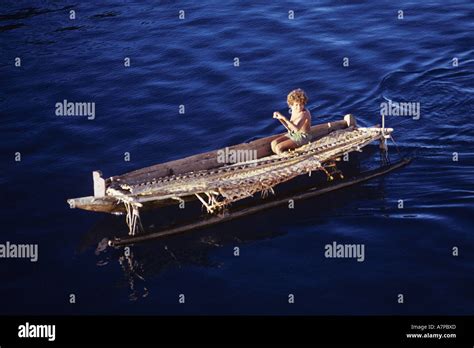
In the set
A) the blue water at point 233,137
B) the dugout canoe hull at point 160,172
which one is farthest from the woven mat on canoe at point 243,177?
the blue water at point 233,137

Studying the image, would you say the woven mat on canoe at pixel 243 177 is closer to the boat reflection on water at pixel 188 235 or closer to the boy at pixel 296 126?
the boy at pixel 296 126

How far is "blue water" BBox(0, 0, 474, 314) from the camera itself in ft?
58.6

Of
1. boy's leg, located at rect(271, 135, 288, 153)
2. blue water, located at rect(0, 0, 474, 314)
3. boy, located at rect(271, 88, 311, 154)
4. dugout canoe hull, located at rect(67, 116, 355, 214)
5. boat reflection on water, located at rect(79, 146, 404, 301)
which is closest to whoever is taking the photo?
blue water, located at rect(0, 0, 474, 314)

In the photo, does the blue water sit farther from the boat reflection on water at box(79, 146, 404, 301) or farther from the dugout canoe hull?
the dugout canoe hull

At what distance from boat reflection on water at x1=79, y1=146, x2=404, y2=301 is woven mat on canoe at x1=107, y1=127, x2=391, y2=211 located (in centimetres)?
75

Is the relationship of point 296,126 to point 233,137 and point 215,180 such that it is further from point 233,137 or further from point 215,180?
point 233,137

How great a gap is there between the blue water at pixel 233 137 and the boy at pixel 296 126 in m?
1.60

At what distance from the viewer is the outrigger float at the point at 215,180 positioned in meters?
18.5

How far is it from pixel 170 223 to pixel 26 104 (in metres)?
9.43

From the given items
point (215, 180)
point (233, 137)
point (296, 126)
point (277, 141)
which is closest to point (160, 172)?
point (215, 180)

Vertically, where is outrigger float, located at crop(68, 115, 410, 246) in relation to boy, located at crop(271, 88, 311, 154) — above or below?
below

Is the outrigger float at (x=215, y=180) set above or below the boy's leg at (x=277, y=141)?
below

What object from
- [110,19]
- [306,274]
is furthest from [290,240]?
[110,19]

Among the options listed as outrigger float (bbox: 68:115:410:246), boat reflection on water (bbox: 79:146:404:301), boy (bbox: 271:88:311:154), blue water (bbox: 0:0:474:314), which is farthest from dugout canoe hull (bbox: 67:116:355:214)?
blue water (bbox: 0:0:474:314)
